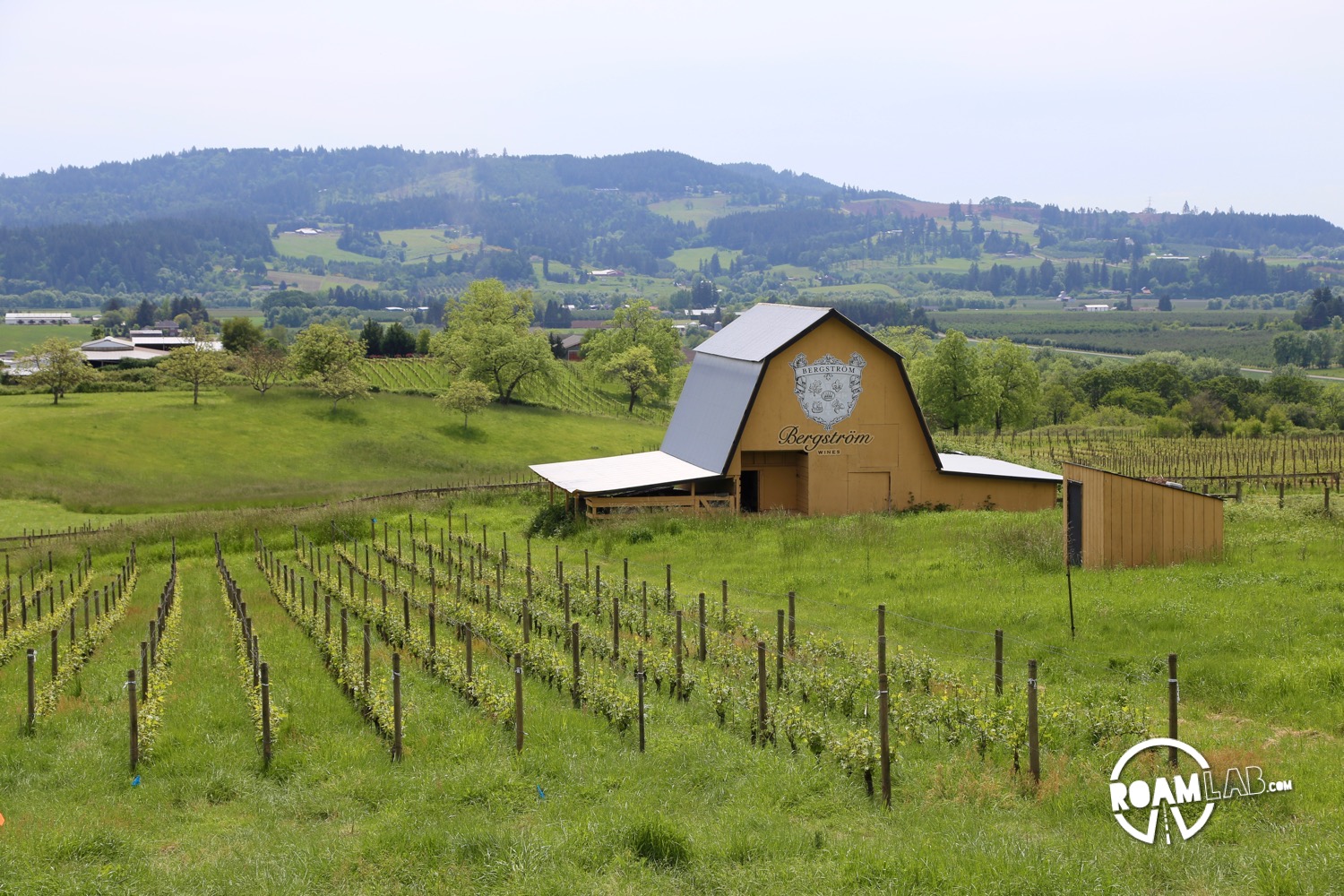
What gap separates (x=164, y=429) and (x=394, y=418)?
1414 centimetres

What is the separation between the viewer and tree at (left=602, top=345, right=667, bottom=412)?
91562 mm

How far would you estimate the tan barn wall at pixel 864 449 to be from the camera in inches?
1323

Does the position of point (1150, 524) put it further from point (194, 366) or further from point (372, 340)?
point (372, 340)

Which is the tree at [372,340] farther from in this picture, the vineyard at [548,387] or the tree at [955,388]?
the tree at [955,388]

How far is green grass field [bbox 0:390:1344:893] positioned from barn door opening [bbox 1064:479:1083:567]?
42 centimetres

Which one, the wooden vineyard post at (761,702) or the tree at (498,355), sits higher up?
the tree at (498,355)

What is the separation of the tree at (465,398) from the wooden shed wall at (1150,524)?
56.1 meters

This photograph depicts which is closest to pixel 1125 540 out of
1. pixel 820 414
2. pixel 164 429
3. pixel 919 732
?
pixel 919 732

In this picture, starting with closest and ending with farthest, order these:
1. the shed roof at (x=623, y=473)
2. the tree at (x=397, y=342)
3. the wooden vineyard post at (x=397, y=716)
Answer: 1. the wooden vineyard post at (x=397, y=716)
2. the shed roof at (x=623, y=473)
3. the tree at (x=397, y=342)

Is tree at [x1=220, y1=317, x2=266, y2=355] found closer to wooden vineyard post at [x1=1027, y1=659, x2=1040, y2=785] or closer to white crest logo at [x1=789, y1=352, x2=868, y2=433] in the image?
white crest logo at [x1=789, y1=352, x2=868, y2=433]

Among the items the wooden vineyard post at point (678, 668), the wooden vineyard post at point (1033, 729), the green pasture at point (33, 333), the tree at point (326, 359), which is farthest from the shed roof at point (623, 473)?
the green pasture at point (33, 333)

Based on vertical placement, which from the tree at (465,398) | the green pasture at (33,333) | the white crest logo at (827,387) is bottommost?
the tree at (465,398)

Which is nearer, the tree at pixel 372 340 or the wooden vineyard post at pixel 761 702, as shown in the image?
the wooden vineyard post at pixel 761 702

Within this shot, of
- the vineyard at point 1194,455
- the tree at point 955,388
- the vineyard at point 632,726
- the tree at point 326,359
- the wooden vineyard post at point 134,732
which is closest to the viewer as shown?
the vineyard at point 632,726
